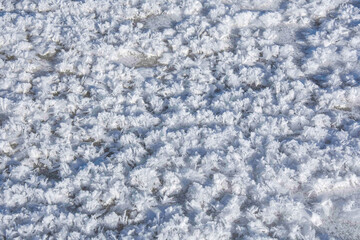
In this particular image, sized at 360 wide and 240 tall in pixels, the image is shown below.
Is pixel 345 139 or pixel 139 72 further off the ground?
pixel 139 72

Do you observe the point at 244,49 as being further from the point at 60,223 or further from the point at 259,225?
the point at 60,223

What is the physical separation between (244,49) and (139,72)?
89 centimetres

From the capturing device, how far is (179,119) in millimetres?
2682

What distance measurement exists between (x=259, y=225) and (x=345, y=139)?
887mm

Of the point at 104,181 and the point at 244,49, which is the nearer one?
the point at 104,181

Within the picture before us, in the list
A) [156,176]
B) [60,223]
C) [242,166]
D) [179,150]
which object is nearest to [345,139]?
[242,166]

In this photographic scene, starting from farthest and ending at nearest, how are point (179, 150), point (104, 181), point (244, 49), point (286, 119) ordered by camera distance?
1. point (244, 49)
2. point (286, 119)
3. point (179, 150)
4. point (104, 181)

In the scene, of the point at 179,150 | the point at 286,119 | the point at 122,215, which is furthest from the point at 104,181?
the point at 286,119

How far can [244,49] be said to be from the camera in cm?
326

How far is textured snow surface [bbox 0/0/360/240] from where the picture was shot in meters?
2.19

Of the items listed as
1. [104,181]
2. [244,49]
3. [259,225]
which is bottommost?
[259,225]

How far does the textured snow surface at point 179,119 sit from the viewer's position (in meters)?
2.19

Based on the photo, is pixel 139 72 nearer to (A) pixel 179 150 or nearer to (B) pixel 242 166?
(A) pixel 179 150

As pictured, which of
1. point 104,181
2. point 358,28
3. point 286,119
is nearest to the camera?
point 104,181
